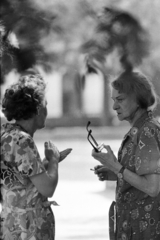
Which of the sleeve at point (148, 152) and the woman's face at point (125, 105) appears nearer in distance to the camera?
the sleeve at point (148, 152)

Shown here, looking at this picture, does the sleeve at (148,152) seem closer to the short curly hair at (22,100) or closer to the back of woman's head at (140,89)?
the back of woman's head at (140,89)

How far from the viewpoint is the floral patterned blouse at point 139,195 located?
2773mm

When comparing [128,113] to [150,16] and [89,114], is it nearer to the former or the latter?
[150,16]

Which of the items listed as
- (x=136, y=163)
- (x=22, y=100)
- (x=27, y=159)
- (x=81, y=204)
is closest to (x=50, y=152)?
(x=27, y=159)

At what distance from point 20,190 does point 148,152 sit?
64cm

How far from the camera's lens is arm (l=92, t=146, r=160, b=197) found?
8.83 ft

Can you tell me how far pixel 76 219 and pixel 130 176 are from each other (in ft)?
A: 12.1

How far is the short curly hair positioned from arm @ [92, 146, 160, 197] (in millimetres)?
372

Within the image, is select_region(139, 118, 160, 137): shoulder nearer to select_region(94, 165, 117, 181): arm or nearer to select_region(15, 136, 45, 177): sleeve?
select_region(94, 165, 117, 181): arm

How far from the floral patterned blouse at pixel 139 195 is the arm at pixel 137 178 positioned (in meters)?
0.04

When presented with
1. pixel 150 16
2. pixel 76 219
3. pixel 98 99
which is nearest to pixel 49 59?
pixel 150 16

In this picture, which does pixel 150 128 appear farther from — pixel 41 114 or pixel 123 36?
pixel 123 36

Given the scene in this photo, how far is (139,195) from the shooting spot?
111 inches

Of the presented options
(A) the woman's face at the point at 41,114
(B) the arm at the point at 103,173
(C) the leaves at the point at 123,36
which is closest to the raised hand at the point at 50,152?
(A) the woman's face at the point at 41,114
